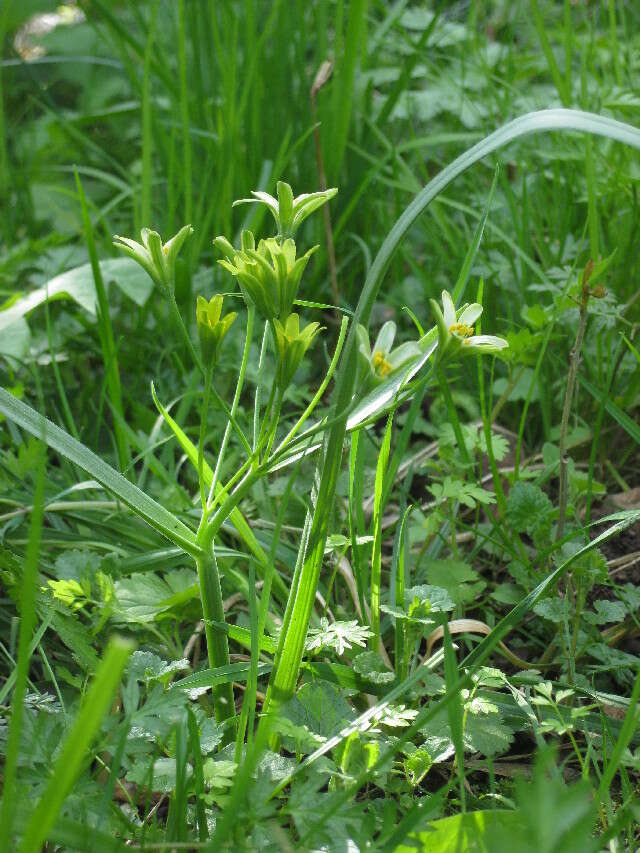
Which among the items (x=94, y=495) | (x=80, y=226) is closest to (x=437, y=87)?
(x=80, y=226)

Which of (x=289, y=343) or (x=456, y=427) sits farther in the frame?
(x=456, y=427)

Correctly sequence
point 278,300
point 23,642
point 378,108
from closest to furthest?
point 23,642 < point 278,300 < point 378,108

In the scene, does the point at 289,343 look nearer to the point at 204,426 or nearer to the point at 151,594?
the point at 204,426

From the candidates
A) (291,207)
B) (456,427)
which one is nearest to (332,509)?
(456,427)

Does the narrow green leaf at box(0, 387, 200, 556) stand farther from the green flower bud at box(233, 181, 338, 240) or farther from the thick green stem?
the green flower bud at box(233, 181, 338, 240)

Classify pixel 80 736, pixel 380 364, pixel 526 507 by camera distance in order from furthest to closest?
pixel 526 507
pixel 380 364
pixel 80 736

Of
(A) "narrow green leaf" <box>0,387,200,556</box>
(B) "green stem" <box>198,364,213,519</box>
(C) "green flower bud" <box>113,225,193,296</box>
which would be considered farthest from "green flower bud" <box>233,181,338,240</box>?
(A) "narrow green leaf" <box>0,387,200,556</box>

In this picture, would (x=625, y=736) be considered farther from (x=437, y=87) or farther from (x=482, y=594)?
(x=437, y=87)
